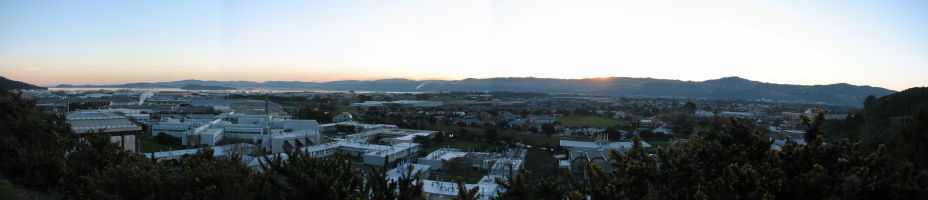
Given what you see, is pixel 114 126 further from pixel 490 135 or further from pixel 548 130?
pixel 548 130

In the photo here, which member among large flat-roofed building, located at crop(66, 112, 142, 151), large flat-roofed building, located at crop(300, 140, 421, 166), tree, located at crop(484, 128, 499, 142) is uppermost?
large flat-roofed building, located at crop(66, 112, 142, 151)

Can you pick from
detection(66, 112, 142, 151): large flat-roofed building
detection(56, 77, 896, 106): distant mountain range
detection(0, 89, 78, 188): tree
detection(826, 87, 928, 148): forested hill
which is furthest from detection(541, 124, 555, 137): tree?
detection(56, 77, 896, 106): distant mountain range

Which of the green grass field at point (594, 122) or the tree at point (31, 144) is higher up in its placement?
the tree at point (31, 144)

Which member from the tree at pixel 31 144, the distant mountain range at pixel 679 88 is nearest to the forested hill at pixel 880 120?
the tree at pixel 31 144


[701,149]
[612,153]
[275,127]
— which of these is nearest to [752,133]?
[701,149]

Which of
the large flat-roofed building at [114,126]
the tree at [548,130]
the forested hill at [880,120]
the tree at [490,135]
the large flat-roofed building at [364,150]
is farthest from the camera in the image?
the tree at [548,130]

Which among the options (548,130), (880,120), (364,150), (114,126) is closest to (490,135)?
(548,130)

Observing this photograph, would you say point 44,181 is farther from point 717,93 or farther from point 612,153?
point 717,93

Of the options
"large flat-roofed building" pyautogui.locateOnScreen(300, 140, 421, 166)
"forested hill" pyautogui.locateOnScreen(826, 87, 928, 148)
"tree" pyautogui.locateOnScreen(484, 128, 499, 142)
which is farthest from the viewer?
"tree" pyautogui.locateOnScreen(484, 128, 499, 142)

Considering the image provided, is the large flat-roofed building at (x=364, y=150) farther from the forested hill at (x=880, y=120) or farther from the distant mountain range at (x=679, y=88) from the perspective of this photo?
the distant mountain range at (x=679, y=88)

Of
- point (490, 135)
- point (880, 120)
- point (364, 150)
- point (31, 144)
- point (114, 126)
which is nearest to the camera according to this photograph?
point (31, 144)

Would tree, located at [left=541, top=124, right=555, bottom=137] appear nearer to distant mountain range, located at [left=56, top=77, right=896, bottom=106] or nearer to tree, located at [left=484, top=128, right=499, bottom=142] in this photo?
tree, located at [left=484, top=128, right=499, bottom=142]
